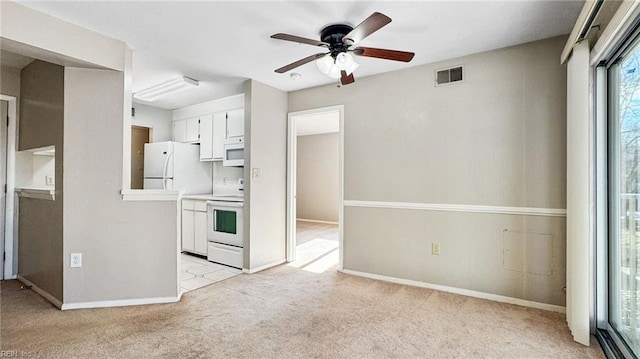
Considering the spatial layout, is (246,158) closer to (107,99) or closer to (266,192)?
(266,192)

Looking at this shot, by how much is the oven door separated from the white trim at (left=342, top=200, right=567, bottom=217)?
137 centimetres

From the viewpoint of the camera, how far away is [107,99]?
2691 mm

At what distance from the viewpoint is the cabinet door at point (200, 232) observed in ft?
14.1

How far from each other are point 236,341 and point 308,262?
206cm

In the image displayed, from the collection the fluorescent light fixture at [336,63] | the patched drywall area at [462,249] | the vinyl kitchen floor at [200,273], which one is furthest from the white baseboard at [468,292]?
the fluorescent light fixture at [336,63]

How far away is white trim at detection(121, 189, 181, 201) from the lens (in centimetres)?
272

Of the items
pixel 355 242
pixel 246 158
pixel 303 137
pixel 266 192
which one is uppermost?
pixel 303 137

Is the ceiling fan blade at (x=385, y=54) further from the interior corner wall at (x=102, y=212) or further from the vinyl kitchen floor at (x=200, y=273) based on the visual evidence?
the vinyl kitchen floor at (x=200, y=273)

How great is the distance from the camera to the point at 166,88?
388 cm

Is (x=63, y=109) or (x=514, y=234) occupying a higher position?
(x=63, y=109)

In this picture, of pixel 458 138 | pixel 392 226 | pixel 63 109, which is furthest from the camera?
pixel 392 226

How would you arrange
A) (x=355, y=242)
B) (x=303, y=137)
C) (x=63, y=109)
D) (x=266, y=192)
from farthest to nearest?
1. (x=303, y=137)
2. (x=266, y=192)
3. (x=355, y=242)
4. (x=63, y=109)

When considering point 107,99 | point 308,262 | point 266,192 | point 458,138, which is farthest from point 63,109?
point 458,138

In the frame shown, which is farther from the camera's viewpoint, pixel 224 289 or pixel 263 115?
pixel 263 115
